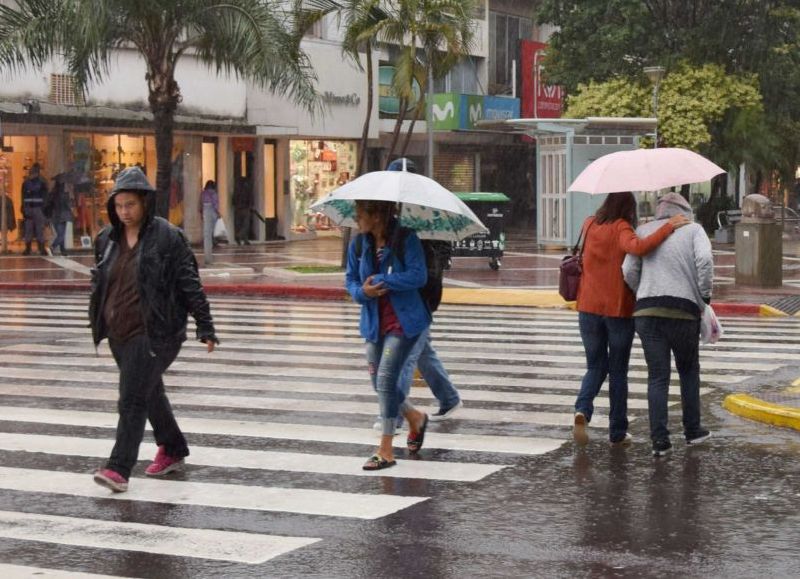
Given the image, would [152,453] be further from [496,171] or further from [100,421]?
[496,171]

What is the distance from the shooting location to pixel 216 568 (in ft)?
22.2

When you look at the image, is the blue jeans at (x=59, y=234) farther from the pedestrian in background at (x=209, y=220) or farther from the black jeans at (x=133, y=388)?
the black jeans at (x=133, y=388)

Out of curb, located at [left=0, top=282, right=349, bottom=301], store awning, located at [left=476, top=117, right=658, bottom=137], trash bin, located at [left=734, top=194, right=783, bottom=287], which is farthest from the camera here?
store awning, located at [left=476, top=117, right=658, bottom=137]

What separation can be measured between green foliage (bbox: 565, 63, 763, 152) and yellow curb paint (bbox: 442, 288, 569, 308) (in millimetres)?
19225

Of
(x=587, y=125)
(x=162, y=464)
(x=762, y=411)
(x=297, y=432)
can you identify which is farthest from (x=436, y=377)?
(x=587, y=125)

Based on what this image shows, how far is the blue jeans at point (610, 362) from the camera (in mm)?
9828

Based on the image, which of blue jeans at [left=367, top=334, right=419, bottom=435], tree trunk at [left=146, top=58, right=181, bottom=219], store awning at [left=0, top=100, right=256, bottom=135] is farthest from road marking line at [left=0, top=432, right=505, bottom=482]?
store awning at [left=0, top=100, right=256, bottom=135]

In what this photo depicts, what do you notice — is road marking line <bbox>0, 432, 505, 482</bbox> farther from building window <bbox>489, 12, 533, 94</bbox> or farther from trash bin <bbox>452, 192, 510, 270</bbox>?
building window <bbox>489, 12, 533, 94</bbox>

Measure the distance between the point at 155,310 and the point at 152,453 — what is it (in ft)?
5.50

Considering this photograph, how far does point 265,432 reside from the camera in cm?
1051

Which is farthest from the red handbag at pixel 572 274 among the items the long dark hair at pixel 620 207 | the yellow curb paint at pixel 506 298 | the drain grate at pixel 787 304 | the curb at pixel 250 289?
the curb at pixel 250 289

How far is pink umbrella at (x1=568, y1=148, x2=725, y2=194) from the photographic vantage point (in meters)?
9.52

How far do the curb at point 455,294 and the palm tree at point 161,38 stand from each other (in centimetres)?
242

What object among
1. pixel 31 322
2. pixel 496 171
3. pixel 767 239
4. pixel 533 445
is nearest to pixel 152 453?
pixel 533 445
